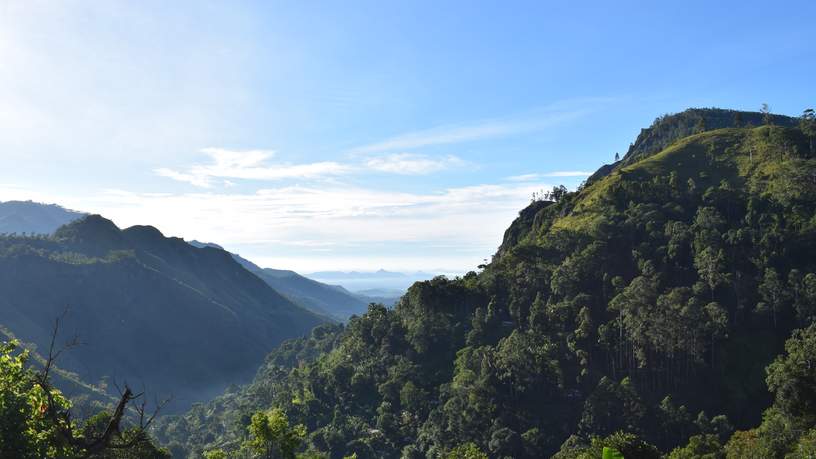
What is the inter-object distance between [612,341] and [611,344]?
794 millimetres

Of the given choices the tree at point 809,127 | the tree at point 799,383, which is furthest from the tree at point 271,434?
the tree at point 809,127

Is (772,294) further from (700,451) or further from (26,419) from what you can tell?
(26,419)

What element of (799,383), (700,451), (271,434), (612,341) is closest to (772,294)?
(612,341)

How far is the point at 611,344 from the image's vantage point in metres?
100

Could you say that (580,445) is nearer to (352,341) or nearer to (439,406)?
(439,406)

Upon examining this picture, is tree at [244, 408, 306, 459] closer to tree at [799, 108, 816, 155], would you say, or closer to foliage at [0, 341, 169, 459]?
foliage at [0, 341, 169, 459]

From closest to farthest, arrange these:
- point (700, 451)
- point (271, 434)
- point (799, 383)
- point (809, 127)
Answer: point (271, 434)
point (799, 383)
point (700, 451)
point (809, 127)

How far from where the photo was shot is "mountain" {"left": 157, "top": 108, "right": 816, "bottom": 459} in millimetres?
86250

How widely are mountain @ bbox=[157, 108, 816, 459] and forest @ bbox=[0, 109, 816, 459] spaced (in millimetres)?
350

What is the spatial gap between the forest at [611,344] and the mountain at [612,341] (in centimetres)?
35

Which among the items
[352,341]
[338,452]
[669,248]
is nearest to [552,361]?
[669,248]

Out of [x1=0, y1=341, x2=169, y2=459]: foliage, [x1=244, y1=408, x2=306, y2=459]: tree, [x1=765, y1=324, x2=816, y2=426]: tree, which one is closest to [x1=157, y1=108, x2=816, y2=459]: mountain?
[x1=765, y1=324, x2=816, y2=426]: tree

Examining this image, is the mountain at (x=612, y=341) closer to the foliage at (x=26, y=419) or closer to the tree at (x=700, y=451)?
the tree at (x=700, y=451)

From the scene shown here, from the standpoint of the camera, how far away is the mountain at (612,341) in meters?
86.2
